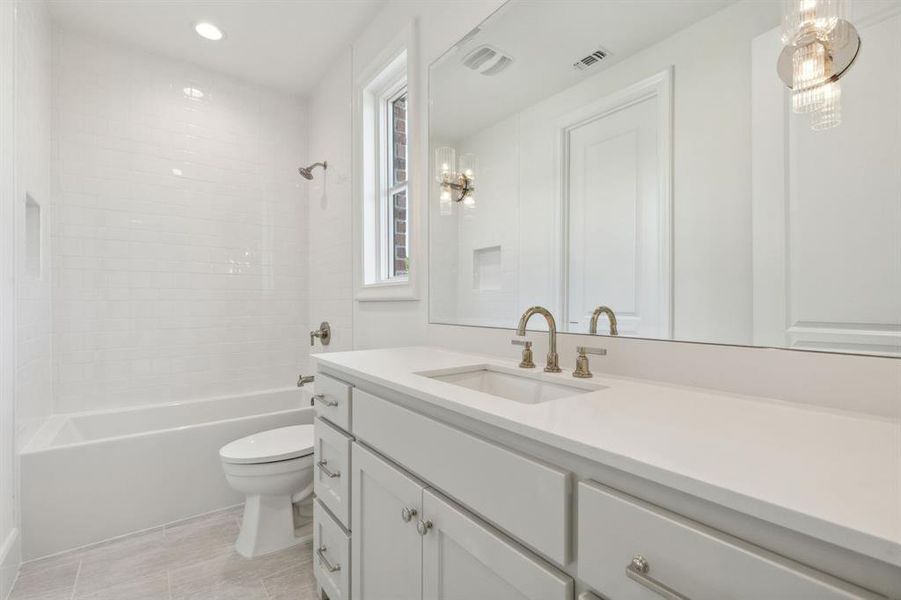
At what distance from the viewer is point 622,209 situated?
1175 mm

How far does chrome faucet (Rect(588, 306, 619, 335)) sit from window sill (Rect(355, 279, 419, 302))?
0.91m

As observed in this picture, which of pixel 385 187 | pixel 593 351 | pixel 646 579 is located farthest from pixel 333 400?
pixel 385 187

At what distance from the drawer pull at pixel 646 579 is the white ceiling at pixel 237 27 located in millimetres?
2607

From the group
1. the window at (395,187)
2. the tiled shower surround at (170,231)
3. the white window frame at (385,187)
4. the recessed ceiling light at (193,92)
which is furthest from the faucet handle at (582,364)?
the recessed ceiling light at (193,92)

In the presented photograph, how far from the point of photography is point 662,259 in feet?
3.52

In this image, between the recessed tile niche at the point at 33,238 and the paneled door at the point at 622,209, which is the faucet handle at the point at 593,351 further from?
the recessed tile niche at the point at 33,238

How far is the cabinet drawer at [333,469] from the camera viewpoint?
1.30m

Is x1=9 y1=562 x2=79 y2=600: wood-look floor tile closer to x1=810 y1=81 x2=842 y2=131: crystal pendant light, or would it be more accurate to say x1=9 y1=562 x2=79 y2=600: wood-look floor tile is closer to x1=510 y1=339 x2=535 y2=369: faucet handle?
x1=510 y1=339 x2=535 y2=369: faucet handle

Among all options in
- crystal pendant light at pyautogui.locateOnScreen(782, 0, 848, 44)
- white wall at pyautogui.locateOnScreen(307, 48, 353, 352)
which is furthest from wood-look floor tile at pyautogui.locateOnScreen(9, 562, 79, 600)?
crystal pendant light at pyautogui.locateOnScreen(782, 0, 848, 44)

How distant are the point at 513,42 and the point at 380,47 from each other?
1.04 metres

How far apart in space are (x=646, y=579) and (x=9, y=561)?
2343mm

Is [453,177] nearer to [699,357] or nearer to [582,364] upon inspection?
[582,364]

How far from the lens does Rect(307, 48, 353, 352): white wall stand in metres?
2.58

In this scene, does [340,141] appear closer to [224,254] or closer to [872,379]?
[224,254]
